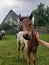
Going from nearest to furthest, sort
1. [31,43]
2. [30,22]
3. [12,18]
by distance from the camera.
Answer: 1. [30,22]
2. [31,43]
3. [12,18]

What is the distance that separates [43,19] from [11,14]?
1110cm

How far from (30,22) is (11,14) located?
5284cm

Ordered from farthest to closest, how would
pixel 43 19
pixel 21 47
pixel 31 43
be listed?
1. pixel 43 19
2. pixel 21 47
3. pixel 31 43

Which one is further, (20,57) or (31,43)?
(20,57)

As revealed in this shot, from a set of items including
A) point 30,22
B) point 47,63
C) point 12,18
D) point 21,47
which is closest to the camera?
point 30,22

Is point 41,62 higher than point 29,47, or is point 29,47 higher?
point 29,47

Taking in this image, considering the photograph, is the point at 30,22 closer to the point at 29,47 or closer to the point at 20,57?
the point at 29,47

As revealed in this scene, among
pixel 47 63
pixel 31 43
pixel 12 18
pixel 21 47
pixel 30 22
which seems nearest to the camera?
pixel 30 22

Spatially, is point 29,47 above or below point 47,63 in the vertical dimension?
above

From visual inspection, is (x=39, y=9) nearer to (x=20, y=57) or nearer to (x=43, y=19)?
(x=43, y=19)

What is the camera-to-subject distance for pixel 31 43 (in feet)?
17.9

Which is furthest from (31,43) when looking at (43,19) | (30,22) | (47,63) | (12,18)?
(12,18)

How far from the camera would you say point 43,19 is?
1919 inches

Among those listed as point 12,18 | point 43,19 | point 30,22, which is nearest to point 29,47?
point 30,22
